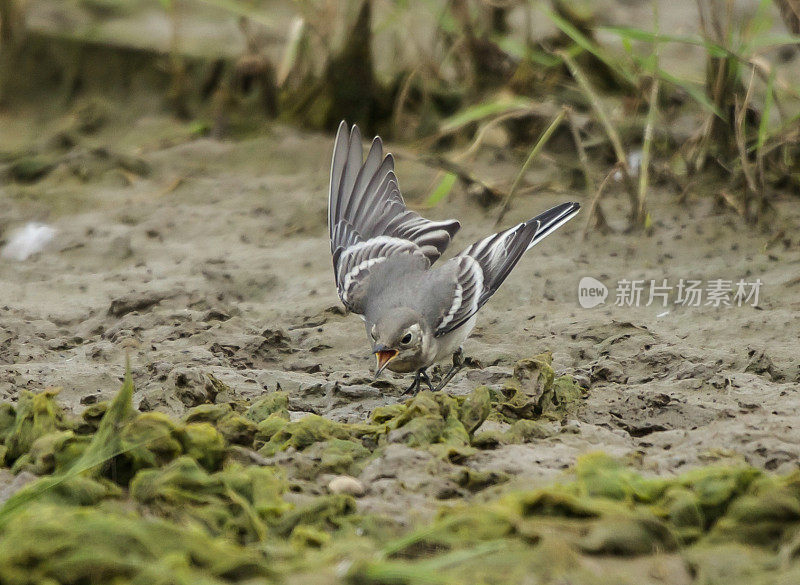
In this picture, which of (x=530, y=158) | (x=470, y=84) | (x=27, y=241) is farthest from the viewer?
(x=470, y=84)

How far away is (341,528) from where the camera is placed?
3211 millimetres

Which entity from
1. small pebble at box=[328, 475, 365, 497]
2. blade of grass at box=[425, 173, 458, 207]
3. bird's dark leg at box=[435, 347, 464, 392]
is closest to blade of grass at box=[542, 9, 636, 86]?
blade of grass at box=[425, 173, 458, 207]

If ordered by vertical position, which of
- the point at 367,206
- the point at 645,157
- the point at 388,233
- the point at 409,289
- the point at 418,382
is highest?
the point at 645,157

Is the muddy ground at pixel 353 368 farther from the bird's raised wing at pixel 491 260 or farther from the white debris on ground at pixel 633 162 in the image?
the bird's raised wing at pixel 491 260

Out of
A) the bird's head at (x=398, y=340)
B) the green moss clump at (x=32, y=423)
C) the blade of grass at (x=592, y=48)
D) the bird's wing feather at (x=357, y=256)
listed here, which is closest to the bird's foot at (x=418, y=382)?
the bird's head at (x=398, y=340)

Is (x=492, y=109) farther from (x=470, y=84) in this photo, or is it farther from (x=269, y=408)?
(x=269, y=408)

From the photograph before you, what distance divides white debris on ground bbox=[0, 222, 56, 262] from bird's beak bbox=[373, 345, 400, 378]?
3011 millimetres

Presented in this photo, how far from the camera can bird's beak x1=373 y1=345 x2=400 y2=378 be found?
4.83 meters

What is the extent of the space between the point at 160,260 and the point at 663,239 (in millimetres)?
3134

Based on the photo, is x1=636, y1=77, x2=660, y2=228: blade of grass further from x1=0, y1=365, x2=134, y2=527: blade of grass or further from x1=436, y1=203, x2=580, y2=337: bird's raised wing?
x1=0, y1=365, x2=134, y2=527: blade of grass

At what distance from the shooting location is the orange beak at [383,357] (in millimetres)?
4844

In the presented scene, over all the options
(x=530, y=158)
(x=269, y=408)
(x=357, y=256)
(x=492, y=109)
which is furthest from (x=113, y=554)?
(x=492, y=109)

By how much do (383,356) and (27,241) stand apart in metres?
3.17

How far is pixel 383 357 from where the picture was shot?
4.88 m
